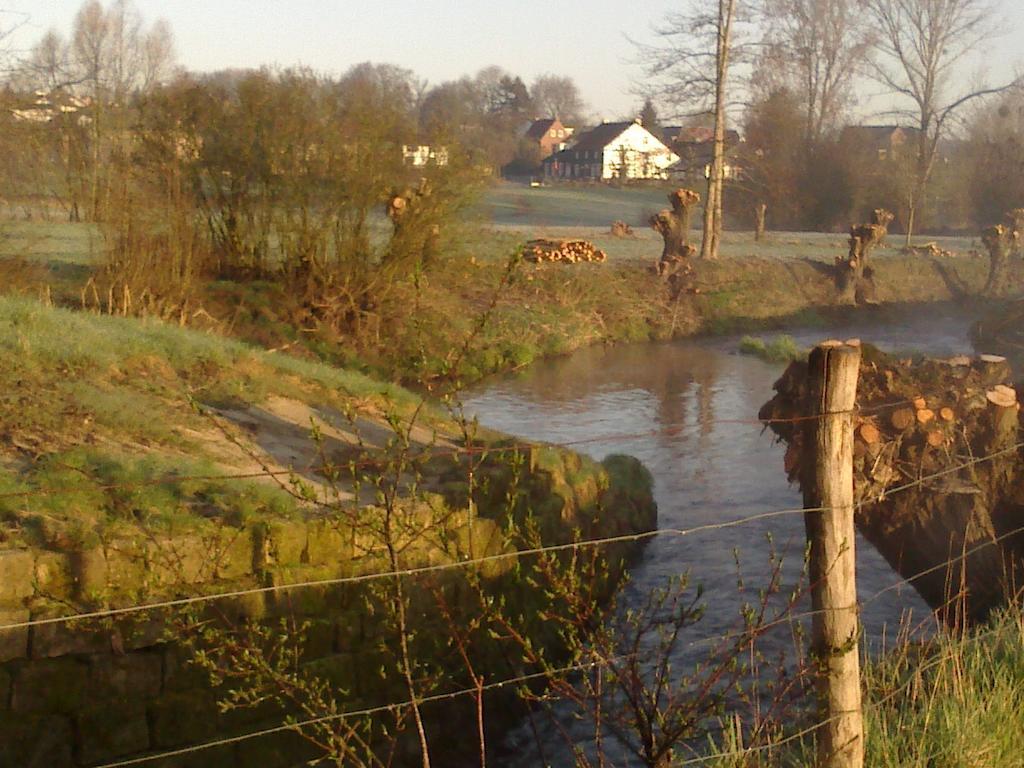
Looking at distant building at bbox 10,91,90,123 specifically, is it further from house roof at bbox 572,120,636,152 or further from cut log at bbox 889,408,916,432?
house roof at bbox 572,120,636,152

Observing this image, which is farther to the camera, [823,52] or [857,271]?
[823,52]

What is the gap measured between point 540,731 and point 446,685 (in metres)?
0.98

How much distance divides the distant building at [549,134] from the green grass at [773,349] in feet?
224

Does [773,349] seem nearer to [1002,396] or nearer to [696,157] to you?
[696,157]

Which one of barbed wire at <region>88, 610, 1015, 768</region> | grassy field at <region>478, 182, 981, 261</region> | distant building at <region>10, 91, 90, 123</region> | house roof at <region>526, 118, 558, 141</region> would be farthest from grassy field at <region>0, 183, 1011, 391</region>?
house roof at <region>526, 118, 558, 141</region>

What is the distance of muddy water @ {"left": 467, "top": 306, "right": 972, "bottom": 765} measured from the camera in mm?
9930

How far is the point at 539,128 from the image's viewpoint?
95562 mm

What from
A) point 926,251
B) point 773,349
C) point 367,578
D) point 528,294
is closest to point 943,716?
point 367,578

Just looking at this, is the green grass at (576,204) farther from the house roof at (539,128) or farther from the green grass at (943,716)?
the green grass at (943,716)

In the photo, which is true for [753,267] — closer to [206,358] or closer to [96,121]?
[96,121]

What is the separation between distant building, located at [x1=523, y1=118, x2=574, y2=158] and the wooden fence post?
88.3 meters

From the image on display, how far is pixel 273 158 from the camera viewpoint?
17.5m

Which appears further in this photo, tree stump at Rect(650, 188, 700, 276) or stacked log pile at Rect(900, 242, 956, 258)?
stacked log pile at Rect(900, 242, 956, 258)

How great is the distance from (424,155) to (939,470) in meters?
11.3
